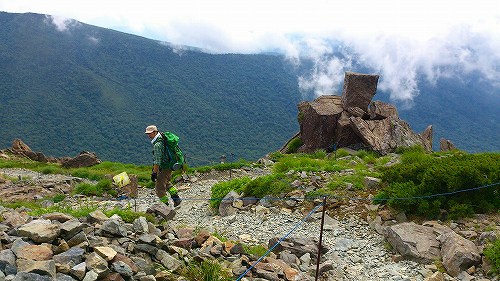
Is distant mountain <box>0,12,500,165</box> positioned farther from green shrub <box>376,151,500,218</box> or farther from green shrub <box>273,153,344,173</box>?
green shrub <box>376,151,500,218</box>

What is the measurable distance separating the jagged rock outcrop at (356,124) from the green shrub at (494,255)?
1564 centimetres

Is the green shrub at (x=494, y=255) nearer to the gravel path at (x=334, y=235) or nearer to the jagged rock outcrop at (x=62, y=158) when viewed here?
the gravel path at (x=334, y=235)

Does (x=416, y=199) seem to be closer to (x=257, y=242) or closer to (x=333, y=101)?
(x=257, y=242)

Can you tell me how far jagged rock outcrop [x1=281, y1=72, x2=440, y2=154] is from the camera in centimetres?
2530

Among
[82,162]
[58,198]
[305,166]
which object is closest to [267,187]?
[305,166]

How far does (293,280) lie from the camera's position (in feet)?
25.8

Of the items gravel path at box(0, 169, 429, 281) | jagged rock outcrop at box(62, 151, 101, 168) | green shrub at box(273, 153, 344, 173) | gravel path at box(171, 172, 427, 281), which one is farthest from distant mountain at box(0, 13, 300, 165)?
gravel path at box(171, 172, 427, 281)

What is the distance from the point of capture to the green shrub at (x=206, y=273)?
7023 mm

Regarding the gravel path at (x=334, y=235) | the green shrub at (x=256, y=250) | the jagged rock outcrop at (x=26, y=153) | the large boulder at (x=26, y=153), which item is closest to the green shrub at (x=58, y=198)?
the gravel path at (x=334, y=235)

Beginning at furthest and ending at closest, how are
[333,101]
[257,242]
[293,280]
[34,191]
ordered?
Result: [333,101], [34,191], [257,242], [293,280]

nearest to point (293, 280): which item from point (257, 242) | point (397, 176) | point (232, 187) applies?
point (257, 242)

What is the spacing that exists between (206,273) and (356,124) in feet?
66.5

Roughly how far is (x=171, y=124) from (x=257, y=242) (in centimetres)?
14618

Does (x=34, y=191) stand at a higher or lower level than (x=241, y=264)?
lower
